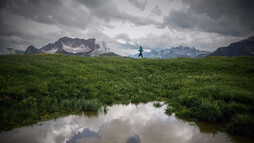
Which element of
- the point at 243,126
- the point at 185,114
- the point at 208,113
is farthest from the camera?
the point at 185,114

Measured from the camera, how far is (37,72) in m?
14.6

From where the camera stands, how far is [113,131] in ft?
21.5

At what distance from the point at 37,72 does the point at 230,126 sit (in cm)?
1865

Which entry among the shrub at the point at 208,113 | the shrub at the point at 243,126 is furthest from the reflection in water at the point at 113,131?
the shrub at the point at 208,113

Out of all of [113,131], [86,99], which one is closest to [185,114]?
[113,131]

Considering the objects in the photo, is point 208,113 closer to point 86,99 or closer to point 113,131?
point 113,131

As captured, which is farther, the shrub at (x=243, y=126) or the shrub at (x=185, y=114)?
the shrub at (x=185, y=114)

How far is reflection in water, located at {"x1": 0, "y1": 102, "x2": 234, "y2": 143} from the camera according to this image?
19.3 feet

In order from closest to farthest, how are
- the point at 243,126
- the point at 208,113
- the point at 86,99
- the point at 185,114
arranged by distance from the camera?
the point at 243,126 < the point at 208,113 < the point at 185,114 < the point at 86,99

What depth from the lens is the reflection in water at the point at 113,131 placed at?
19.3 feet

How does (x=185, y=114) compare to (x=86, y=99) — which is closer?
(x=185, y=114)

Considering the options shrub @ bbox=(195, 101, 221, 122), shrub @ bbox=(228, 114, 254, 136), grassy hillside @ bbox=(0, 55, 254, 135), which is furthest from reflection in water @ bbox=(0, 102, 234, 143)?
shrub @ bbox=(195, 101, 221, 122)

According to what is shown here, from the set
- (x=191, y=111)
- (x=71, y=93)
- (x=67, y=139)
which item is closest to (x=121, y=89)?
(x=71, y=93)

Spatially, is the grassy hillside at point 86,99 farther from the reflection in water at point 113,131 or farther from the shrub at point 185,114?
the reflection in water at point 113,131
